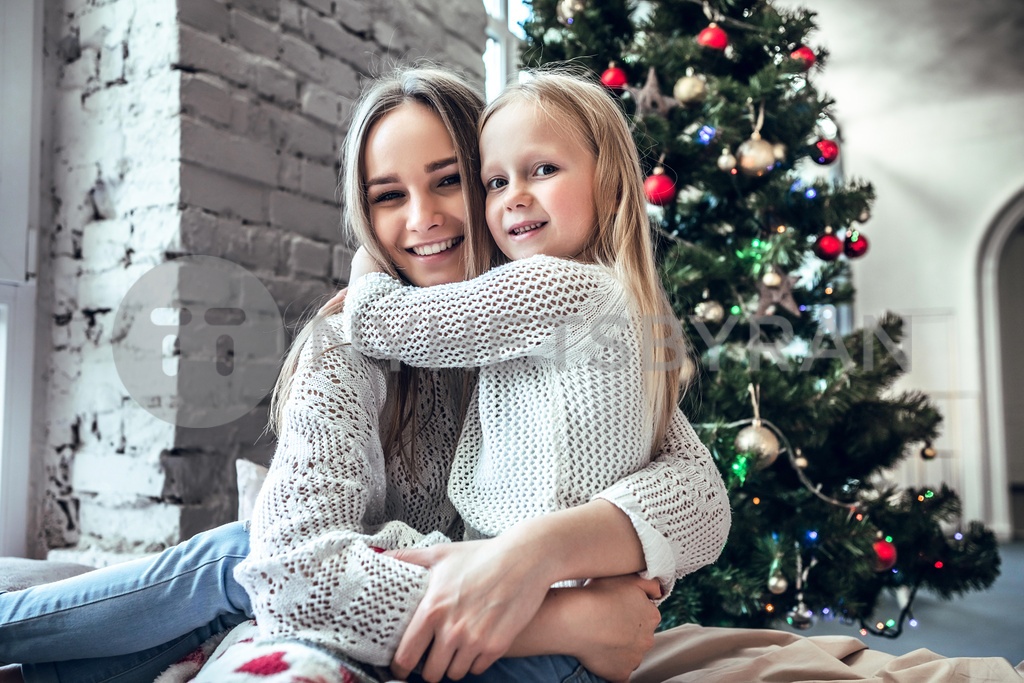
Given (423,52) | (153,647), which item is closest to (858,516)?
(153,647)

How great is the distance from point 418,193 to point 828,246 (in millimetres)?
1052

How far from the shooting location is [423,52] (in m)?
2.22

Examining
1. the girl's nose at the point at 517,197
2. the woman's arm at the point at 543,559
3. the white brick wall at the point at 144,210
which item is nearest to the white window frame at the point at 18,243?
the white brick wall at the point at 144,210

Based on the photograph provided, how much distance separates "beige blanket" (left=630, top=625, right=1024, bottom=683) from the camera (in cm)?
99

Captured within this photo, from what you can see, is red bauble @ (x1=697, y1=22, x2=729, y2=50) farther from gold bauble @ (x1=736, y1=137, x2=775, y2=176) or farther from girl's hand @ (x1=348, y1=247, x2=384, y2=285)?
girl's hand @ (x1=348, y1=247, x2=384, y2=285)

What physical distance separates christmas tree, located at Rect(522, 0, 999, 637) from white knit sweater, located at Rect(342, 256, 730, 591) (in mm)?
715

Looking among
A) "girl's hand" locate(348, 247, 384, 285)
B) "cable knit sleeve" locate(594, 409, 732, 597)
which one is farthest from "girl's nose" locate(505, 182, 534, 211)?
"cable knit sleeve" locate(594, 409, 732, 597)

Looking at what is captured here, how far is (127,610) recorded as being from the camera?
37.0 inches

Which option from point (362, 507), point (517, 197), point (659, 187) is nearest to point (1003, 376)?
point (659, 187)

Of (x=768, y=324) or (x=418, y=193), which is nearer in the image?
(x=418, y=193)

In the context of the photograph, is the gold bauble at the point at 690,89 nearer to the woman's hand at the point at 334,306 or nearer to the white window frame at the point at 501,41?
the woman's hand at the point at 334,306

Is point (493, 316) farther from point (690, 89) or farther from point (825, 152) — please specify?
point (825, 152)

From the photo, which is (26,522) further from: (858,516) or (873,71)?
(873,71)

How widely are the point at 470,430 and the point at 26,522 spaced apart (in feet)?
3.72
